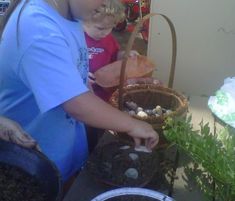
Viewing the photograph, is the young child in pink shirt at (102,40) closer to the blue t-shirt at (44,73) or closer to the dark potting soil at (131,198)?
the blue t-shirt at (44,73)

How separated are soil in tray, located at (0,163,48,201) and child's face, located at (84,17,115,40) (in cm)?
86

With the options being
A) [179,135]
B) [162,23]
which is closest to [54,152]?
[179,135]

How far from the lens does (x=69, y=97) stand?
881 mm

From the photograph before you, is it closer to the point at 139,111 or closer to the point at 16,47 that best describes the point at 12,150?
the point at 16,47

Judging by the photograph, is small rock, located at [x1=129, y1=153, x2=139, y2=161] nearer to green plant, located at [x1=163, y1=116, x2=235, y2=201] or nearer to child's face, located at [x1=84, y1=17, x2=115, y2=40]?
green plant, located at [x1=163, y1=116, x2=235, y2=201]

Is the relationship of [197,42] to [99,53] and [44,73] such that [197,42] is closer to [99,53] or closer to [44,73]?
[99,53]

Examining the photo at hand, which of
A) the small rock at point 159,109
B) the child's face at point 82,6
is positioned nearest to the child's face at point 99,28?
the small rock at point 159,109

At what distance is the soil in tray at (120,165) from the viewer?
3.14 feet

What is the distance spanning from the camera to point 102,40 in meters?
1.69

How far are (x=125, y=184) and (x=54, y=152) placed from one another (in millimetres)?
276

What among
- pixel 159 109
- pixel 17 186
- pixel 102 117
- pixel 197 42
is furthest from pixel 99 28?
pixel 17 186

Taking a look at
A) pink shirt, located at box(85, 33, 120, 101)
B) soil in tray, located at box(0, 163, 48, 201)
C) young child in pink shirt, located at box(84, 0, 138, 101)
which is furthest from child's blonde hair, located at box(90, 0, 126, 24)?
soil in tray, located at box(0, 163, 48, 201)

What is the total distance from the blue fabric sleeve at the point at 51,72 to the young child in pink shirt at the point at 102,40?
65 centimetres

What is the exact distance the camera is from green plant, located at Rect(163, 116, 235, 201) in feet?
2.27
